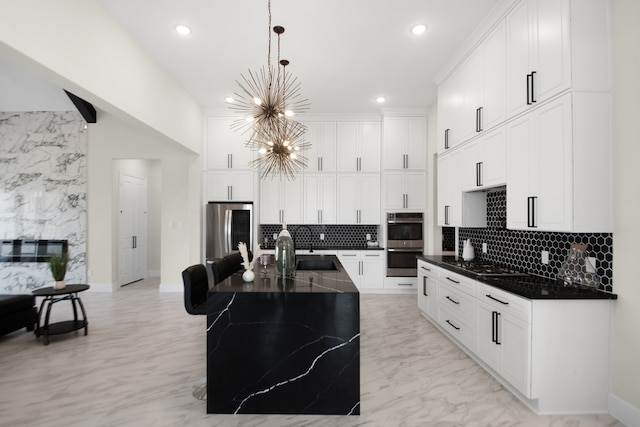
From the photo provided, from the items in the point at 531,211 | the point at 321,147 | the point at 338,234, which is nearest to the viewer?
the point at 531,211

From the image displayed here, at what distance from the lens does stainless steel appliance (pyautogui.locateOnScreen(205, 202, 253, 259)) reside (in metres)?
5.80

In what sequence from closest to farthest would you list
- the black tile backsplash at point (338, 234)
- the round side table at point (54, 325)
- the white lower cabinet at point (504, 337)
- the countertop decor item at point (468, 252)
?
the white lower cabinet at point (504, 337)
the round side table at point (54, 325)
the countertop decor item at point (468, 252)
the black tile backsplash at point (338, 234)

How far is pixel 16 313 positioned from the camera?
152 inches

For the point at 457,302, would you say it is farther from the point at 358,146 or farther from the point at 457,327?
the point at 358,146

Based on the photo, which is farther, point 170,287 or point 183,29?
point 170,287

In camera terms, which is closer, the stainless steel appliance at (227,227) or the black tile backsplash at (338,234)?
the stainless steel appliance at (227,227)

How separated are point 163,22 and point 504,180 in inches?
144

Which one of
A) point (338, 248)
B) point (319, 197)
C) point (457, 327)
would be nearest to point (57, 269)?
point (319, 197)

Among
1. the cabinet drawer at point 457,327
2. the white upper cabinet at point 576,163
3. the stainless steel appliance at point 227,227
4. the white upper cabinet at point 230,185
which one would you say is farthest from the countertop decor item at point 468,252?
the white upper cabinet at point 230,185

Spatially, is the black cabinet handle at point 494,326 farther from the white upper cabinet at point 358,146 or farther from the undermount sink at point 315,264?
the white upper cabinet at point 358,146

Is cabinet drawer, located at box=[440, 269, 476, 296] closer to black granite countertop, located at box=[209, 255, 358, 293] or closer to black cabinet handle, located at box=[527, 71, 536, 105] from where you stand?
black granite countertop, located at box=[209, 255, 358, 293]

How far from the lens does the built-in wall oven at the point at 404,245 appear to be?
5930 millimetres

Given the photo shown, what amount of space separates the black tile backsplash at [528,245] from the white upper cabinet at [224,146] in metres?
3.90

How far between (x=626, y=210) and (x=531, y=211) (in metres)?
0.56
